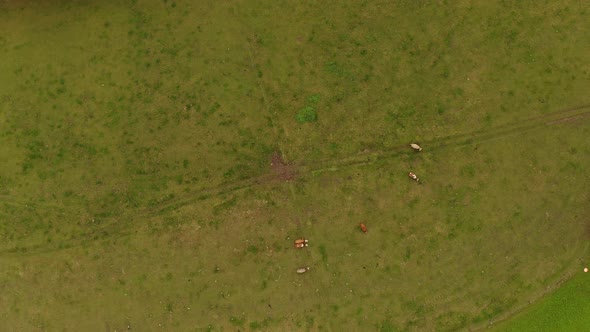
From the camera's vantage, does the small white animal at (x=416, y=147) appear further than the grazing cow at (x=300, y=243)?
Yes

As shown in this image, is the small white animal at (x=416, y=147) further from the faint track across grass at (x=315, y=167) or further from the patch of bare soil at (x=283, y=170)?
the patch of bare soil at (x=283, y=170)

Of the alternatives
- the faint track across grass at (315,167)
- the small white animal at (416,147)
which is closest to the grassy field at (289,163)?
the faint track across grass at (315,167)

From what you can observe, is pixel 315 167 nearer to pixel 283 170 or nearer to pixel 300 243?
pixel 283 170

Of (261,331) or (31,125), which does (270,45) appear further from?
(261,331)

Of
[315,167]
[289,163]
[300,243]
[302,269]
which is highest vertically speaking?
[289,163]

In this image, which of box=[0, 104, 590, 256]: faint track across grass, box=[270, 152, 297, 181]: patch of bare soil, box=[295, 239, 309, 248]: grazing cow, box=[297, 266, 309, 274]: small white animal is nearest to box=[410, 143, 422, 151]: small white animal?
box=[0, 104, 590, 256]: faint track across grass

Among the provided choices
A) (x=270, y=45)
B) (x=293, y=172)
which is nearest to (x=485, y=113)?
(x=293, y=172)

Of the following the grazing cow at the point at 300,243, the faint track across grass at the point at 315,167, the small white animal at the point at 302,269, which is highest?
the faint track across grass at the point at 315,167

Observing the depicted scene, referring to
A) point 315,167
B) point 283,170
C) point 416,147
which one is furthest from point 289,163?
point 416,147
